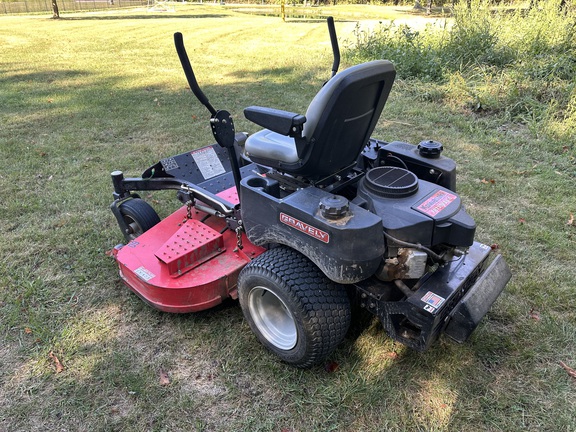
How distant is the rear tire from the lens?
3029mm

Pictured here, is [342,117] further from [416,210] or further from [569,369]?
[569,369]

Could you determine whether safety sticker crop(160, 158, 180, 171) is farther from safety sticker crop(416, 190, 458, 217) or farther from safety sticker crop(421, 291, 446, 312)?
safety sticker crop(421, 291, 446, 312)

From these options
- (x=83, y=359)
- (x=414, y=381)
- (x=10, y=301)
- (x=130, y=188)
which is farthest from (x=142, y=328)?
(x=414, y=381)

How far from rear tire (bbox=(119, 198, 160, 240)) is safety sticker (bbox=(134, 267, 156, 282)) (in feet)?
1.91

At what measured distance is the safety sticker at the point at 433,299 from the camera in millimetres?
1938

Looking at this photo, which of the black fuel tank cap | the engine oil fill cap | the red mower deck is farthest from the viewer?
the black fuel tank cap

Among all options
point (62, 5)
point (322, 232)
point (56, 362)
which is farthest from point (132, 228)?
point (62, 5)

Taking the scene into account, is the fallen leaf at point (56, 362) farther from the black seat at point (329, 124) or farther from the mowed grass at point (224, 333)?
the black seat at point (329, 124)

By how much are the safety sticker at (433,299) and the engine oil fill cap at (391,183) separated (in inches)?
18.6

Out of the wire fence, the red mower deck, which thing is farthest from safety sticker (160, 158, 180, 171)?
the wire fence

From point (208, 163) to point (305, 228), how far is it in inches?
62.6

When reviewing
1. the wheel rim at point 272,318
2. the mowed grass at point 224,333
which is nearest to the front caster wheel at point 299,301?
the wheel rim at point 272,318

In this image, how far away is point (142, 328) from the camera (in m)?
2.50

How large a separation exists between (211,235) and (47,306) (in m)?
1.06
